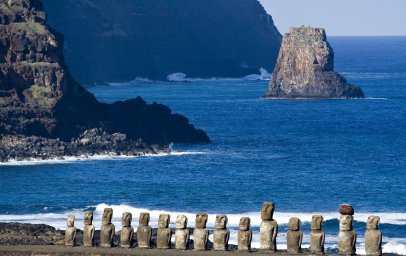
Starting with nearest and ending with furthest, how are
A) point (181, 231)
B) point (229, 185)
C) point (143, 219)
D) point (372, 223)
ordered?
point (372, 223) → point (181, 231) → point (143, 219) → point (229, 185)

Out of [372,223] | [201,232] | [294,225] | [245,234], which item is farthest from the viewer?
[201,232]

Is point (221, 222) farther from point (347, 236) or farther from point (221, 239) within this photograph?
point (347, 236)

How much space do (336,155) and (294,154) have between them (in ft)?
13.8

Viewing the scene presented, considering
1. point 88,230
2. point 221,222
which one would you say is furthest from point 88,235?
point 221,222

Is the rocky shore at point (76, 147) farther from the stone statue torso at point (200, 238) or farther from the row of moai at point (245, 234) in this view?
the stone statue torso at point (200, 238)

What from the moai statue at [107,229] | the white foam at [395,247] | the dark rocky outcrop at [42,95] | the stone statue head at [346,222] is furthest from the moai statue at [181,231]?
the dark rocky outcrop at [42,95]

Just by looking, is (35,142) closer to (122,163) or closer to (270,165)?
(122,163)

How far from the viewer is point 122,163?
541ft

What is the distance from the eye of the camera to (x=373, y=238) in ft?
126

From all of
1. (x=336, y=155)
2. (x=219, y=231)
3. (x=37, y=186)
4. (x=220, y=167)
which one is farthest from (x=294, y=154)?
(x=219, y=231)

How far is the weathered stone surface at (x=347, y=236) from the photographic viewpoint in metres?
38.4

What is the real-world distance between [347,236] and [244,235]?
96.4 inches

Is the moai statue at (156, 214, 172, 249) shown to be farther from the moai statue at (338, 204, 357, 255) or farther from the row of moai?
the moai statue at (338, 204, 357, 255)

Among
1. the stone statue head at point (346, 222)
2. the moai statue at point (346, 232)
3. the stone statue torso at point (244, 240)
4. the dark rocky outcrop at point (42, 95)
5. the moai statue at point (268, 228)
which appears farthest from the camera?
the dark rocky outcrop at point (42, 95)
